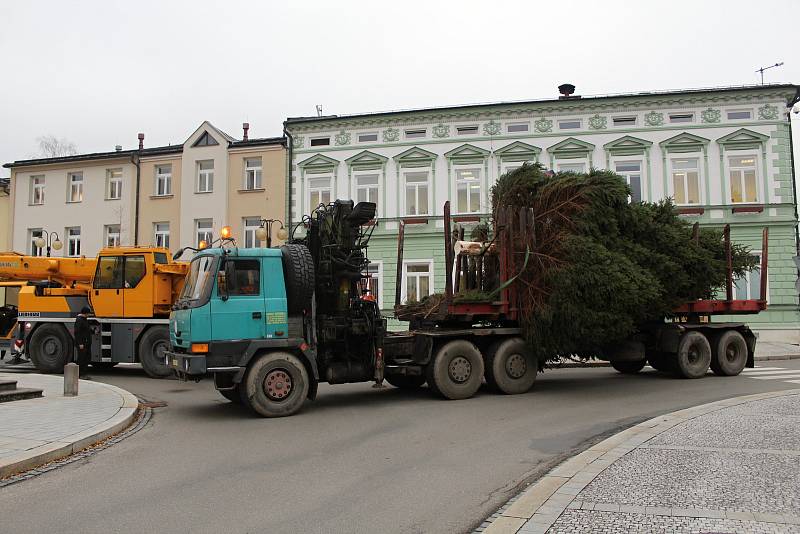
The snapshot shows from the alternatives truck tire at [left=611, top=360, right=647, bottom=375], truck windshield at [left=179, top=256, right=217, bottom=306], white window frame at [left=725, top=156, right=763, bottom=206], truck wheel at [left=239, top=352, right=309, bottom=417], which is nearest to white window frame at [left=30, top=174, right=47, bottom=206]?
truck windshield at [left=179, top=256, right=217, bottom=306]

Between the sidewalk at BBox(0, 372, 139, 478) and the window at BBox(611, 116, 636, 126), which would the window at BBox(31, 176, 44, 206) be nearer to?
the sidewalk at BBox(0, 372, 139, 478)

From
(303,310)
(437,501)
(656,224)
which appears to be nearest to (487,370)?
(303,310)

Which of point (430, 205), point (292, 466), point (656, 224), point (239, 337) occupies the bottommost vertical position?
point (292, 466)

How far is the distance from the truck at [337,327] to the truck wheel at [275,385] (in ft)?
0.05

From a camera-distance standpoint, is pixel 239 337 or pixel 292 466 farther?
pixel 239 337

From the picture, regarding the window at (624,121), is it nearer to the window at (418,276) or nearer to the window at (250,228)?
the window at (418,276)

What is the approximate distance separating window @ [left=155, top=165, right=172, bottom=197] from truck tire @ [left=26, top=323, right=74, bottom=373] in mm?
15028

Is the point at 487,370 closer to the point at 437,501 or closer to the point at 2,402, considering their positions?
the point at 437,501

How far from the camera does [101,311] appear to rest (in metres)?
16.2

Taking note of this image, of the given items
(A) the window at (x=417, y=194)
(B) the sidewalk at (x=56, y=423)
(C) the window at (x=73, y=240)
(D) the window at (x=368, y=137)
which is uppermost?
(D) the window at (x=368, y=137)

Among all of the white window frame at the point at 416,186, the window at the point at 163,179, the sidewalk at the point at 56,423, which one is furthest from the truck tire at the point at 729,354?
the window at the point at 163,179

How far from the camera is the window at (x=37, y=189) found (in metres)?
32.2

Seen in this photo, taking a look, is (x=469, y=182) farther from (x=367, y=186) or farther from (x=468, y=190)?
(x=367, y=186)

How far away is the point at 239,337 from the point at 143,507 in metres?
4.49
